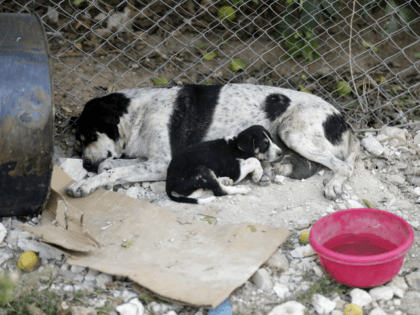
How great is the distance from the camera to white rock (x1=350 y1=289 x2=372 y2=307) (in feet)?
6.84

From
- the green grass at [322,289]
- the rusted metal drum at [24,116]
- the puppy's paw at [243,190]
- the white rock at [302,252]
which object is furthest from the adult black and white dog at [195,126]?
the green grass at [322,289]

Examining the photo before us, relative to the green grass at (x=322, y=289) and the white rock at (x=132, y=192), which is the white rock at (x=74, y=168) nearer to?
the white rock at (x=132, y=192)

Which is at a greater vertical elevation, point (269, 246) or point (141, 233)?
point (269, 246)

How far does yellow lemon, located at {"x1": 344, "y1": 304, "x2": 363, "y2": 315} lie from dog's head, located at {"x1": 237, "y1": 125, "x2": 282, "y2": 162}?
1.46m

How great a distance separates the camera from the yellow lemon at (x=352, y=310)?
2.00 metres

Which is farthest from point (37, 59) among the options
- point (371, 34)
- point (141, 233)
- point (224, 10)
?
point (371, 34)

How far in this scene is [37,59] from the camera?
2.45m

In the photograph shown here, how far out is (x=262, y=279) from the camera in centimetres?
Result: 222

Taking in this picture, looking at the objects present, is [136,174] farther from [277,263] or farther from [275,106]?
[277,263]

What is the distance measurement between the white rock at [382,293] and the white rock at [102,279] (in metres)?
1.32

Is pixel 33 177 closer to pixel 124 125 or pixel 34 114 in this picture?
pixel 34 114

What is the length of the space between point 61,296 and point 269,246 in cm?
111

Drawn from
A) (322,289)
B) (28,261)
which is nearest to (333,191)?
(322,289)

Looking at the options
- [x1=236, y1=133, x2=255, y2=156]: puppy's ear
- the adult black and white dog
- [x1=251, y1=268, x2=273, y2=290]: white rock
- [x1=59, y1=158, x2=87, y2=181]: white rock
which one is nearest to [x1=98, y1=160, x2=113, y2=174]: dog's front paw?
the adult black and white dog
